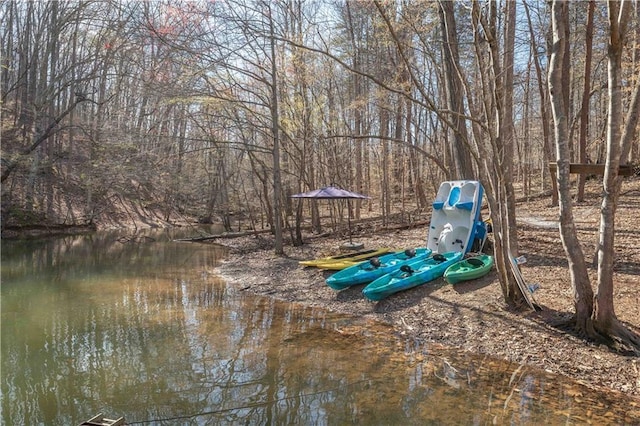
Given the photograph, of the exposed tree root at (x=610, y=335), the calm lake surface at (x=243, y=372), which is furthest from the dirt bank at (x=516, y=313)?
the calm lake surface at (x=243, y=372)

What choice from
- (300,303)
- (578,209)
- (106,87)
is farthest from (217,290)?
(106,87)

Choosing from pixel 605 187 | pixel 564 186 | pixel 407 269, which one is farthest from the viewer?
pixel 407 269

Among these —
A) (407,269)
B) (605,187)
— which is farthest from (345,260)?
(605,187)

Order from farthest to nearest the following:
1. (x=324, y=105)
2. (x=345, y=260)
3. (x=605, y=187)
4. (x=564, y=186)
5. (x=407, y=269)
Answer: (x=324, y=105)
(x=345, y=260)
(x=407, y=269)
(x=564, y=186)
(x=605, y=187)

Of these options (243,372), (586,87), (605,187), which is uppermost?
(586,87)

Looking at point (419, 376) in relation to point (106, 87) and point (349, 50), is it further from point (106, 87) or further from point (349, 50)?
point (106, 87)

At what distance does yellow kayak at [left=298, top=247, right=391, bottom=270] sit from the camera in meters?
9.37

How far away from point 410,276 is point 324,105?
9776mm

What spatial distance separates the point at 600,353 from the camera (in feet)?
15.2

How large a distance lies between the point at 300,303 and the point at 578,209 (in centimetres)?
871

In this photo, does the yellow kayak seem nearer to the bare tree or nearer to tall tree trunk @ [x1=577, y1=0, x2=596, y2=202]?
the bare tree

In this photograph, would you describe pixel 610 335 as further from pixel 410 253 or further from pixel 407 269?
pixel 410 253

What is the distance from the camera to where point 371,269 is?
8492 mm

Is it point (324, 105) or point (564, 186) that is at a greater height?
point (324, 105)
